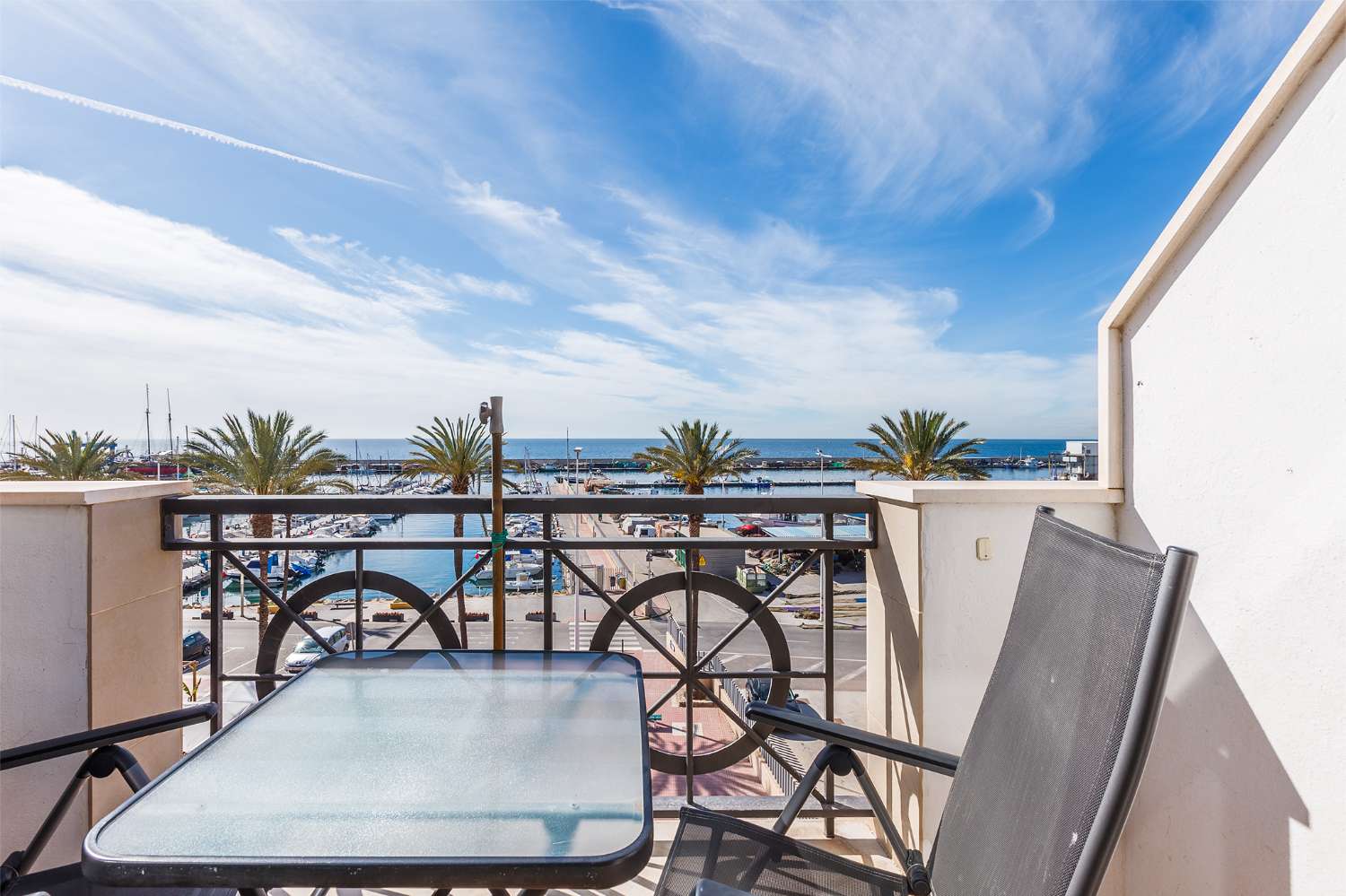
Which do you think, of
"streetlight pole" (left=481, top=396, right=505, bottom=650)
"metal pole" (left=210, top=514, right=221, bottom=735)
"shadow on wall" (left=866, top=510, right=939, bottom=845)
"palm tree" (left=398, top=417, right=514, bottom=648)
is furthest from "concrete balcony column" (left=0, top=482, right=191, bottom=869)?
"palm tree" (left=398, top=417, right=514, bottom=648)

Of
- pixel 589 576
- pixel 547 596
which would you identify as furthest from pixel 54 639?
pixel 589 576

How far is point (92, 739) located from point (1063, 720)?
6.46ft

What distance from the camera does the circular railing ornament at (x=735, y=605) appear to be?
2.06 metres

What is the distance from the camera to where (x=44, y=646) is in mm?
1672

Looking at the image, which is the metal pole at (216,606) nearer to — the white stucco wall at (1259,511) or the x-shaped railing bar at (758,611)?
the x-shaped railing bar at (758,611)

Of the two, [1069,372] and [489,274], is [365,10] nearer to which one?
[489,274]

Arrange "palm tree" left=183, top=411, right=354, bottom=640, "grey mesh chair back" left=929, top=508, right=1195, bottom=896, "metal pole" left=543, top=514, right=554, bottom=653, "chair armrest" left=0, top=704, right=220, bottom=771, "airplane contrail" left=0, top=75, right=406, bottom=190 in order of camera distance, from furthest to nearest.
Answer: "palm tree" left=183, top=411, right=354, bottom=640 < "airplane contrail" left=0, top=75, right=406, bottom=190 < "metal pole" left=543, top=514, right=554, bottom=653 < "chair armrest" left=0, top=704, right=220, bottom=771 < "grey mesh chair back" left=929, top=508, right=1195, bottom=896

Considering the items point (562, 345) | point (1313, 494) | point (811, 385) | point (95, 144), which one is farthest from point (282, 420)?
point (811, 385)

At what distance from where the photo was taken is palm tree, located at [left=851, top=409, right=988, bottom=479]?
16.3 m

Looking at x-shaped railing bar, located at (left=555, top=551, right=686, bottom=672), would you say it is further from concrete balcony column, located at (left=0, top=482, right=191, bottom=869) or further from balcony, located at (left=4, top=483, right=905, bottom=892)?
concrete balcony column, located at (left=0, top=482, right=191, bottom=869)

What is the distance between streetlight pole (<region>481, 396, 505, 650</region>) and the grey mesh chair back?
1424mm

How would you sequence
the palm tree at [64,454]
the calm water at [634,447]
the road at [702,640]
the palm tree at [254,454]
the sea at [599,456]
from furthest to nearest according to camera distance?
the calm water at [634,447]
the sea at [599,456]
the palm tree at [64,454]
the road at [702,640]
the palm tree at [254,454]

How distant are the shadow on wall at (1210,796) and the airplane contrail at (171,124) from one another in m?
3.94

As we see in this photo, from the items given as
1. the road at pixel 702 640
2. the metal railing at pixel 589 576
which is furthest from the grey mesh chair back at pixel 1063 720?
the road at pixel 702 640
